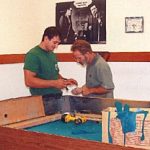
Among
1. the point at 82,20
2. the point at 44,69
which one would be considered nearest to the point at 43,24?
the point at 82,20

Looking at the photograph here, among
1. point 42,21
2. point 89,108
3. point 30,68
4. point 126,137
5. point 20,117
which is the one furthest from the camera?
point 42,21

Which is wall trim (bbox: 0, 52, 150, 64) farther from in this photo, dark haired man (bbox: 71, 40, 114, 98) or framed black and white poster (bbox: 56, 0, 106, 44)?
dark haired man (bbox: 71, 40, 114, 98)

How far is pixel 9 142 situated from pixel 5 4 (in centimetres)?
285

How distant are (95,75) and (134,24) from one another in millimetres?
1058

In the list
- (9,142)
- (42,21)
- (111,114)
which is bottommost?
(9,142)

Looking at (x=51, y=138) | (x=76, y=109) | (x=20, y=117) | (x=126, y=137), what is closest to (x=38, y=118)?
(x=20, y=117)

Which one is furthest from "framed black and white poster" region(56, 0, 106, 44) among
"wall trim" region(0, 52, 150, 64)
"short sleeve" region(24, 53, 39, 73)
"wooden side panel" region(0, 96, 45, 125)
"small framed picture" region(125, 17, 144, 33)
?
"wooden side panel" region(0, 96, 45, 125)

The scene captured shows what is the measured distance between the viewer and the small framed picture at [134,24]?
408 cm

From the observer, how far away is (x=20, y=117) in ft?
8.42

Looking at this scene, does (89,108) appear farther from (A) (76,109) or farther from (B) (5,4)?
(B) (5,4)

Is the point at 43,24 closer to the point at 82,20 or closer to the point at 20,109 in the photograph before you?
the point at 82,20

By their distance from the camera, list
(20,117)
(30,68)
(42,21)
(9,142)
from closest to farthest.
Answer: (9,142)
(20,117)
(30,68)
(42,21)

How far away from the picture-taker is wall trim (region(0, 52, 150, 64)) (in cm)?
409

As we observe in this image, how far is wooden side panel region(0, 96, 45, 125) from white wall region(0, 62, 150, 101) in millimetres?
1711
